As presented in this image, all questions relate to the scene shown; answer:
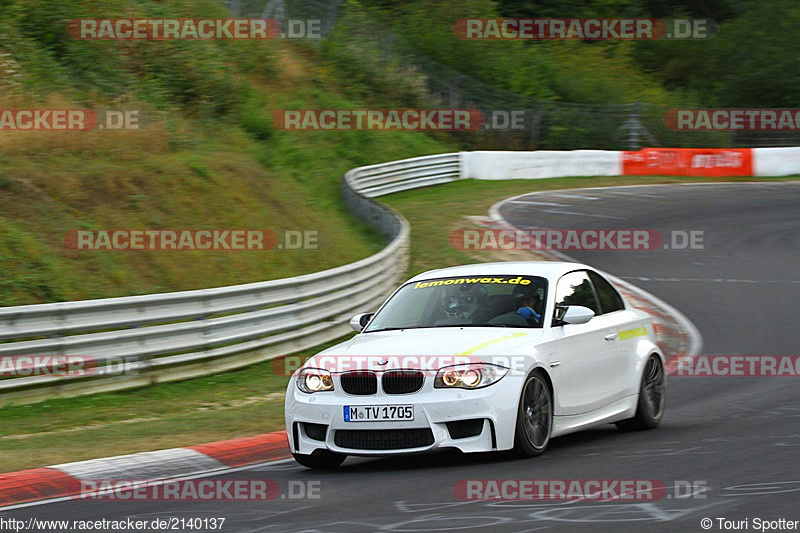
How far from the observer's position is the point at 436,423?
7.46m

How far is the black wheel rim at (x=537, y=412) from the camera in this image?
7727 mm

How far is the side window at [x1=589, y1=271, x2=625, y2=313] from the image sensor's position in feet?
30.9

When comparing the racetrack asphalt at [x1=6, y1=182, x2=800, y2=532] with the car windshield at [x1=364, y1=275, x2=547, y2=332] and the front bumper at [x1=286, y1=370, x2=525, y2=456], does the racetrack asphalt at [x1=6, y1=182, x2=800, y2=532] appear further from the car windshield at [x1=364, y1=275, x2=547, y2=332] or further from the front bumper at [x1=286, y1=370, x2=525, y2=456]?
the car windshield at [x1=364, y1=275, x2=547, y2=332]

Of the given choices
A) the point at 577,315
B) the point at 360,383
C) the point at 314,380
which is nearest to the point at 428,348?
the point at 360,383

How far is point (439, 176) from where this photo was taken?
36375mm

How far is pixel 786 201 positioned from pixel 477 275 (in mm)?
24674

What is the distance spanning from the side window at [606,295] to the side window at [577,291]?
103mm

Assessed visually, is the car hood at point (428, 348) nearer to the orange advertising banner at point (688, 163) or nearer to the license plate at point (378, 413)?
the license plate at point (378, 413)

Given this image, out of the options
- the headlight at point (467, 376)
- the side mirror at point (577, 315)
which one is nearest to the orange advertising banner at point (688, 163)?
the side mirror at point (577, 315)

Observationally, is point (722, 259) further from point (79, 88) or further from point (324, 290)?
point (79, 88)

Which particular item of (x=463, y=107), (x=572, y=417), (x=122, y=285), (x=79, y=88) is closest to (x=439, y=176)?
(x=463, y=107)

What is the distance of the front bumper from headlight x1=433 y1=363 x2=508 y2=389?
0.04m

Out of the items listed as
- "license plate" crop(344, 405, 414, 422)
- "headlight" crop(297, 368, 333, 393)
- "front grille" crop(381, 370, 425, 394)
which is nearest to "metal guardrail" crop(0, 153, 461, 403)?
"headlight" crop(297, 368, 333, 393)

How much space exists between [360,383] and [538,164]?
30.4 meters
